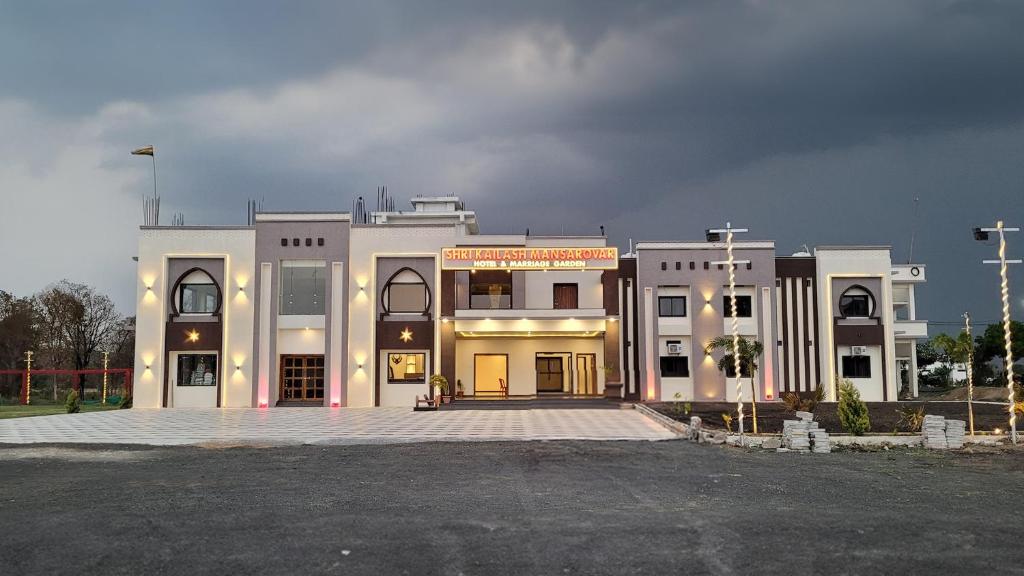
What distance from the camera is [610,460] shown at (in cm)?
1523

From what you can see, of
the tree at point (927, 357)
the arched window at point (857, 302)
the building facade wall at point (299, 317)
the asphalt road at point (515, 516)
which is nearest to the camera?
the asphalt road at point (515, 516)

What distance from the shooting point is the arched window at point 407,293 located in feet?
114

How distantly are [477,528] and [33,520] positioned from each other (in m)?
5.69

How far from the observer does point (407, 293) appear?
35.1 metres

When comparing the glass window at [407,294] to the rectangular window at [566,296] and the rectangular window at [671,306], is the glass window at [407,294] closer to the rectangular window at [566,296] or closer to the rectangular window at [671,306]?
the rectangular window at [566,296]

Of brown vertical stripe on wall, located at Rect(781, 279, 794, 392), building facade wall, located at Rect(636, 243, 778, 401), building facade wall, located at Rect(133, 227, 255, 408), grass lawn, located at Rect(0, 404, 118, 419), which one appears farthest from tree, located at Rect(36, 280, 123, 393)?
brown vertical stripe on wall, located at Rect(781, 279, 794, 392)

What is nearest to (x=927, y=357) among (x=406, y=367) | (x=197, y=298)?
(x=406, y=367)

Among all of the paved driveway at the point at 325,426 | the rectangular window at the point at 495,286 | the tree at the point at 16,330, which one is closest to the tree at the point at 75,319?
the tree at the point at 16,330

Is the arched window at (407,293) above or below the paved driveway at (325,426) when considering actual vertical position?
above

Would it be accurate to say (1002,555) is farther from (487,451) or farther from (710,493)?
(487,451)

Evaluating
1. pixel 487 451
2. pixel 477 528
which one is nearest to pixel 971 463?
pixel 487 451

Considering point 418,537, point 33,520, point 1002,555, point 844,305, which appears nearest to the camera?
point 1002,555

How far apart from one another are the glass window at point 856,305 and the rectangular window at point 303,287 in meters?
25.4

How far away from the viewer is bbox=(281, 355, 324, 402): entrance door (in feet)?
113
